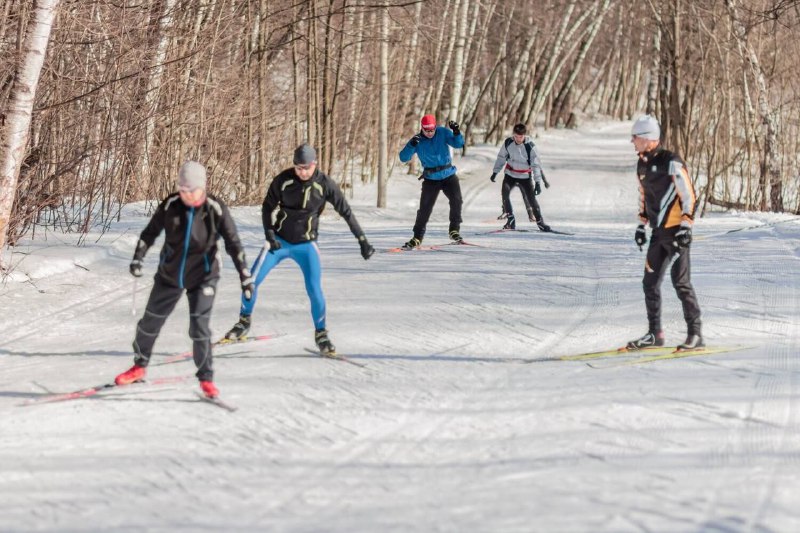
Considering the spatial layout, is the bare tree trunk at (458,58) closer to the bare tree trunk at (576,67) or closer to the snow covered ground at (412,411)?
the bare tree trunk at (576,67)

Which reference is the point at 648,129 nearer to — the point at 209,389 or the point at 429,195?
the point at 209,389

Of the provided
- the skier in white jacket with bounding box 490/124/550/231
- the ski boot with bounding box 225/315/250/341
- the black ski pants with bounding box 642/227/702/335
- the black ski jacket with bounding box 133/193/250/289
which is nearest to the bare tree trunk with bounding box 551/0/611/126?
the skier in white jacket with bounding box 490/124/550/231

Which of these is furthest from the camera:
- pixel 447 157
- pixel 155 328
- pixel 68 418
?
pixel 447 157

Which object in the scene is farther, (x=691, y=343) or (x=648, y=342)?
(x=648, y=342)

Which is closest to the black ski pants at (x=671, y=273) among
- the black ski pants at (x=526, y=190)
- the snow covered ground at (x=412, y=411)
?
the snow covered ground at (x=412, y=411)

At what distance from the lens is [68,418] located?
6.78m

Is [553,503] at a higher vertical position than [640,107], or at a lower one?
lower

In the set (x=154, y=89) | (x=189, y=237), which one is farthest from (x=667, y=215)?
(x=154, y=89)

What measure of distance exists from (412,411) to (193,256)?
190 cm

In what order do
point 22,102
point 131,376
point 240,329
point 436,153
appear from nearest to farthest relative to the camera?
1. point 131,376
2. point 240,329
3. point 22,102
4. point 436,153

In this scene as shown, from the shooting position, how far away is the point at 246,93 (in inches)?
726

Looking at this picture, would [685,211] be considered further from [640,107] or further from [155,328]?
[640,107]

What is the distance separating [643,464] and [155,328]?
3.61 m

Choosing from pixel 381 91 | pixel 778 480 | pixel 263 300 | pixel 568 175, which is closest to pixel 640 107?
pixel 568 175
